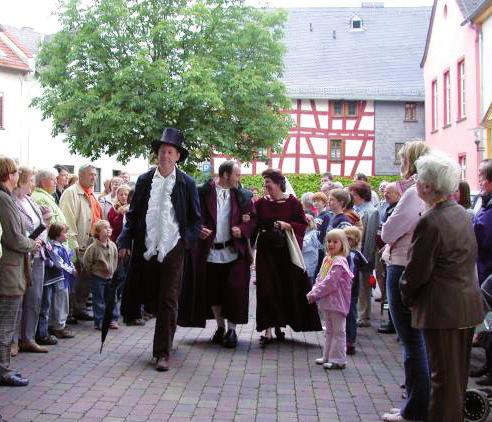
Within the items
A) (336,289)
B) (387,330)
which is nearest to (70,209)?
(336,289)

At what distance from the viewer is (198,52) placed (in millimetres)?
32219

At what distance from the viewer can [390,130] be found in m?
46.3

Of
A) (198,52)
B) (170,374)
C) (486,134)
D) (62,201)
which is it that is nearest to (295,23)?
(198,52)

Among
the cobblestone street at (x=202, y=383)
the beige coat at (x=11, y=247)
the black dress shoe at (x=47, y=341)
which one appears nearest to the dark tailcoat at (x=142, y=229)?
the cobblestone street at (x=202, y=383)

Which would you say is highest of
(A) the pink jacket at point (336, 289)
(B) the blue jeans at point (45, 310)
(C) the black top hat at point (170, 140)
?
(C) the black top hat at point (170, 140)

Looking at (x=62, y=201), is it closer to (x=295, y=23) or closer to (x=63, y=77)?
(x=63, y=77)

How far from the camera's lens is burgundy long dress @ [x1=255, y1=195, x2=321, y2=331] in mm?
9000

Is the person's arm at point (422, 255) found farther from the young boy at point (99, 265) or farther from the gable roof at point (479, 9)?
the gable roof at point (479, 9)

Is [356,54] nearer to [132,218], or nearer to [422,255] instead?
[132,218]

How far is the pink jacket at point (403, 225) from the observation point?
19.0 feet

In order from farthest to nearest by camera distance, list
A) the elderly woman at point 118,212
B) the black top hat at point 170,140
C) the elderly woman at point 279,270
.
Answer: the elderly woman at point 118,212 → the elderly woman at point 279,270 → the black top hat at point 170,140

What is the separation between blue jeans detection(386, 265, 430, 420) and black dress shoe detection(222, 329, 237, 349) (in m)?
3.29

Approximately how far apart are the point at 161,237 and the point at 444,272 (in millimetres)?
3464

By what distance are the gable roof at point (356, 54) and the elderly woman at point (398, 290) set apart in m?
40.5
